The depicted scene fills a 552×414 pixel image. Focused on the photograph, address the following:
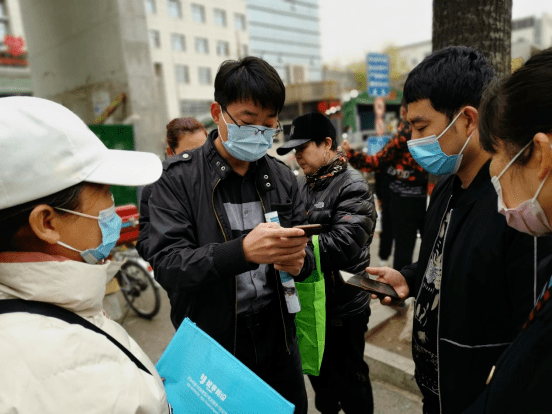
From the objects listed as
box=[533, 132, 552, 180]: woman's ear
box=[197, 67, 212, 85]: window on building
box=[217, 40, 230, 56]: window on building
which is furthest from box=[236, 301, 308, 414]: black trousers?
box=[217, 40, 230, 56]: window on building

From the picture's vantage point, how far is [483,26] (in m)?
2.68

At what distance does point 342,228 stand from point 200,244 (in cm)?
91

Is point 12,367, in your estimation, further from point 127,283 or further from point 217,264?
point 127,283

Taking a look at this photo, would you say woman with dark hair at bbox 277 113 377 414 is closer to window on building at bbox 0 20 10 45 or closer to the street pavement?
the street pavement

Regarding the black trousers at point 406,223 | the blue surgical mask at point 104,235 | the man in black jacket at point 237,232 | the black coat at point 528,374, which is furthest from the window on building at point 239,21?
the black coat at point 528,374

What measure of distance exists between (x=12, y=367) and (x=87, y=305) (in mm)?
225

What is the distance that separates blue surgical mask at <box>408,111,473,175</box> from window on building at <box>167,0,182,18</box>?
42408mm

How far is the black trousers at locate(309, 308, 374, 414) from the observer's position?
2.39 metres

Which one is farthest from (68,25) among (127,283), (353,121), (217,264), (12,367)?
(353,121)

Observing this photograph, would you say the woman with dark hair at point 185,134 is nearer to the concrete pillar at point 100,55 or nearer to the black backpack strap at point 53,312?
the black backpack strap at point 53,312

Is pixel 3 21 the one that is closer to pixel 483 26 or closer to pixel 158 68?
pixel 158 68

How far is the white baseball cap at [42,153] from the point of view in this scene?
0.83 meters

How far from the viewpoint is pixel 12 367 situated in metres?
0.76

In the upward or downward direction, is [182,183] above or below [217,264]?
above
